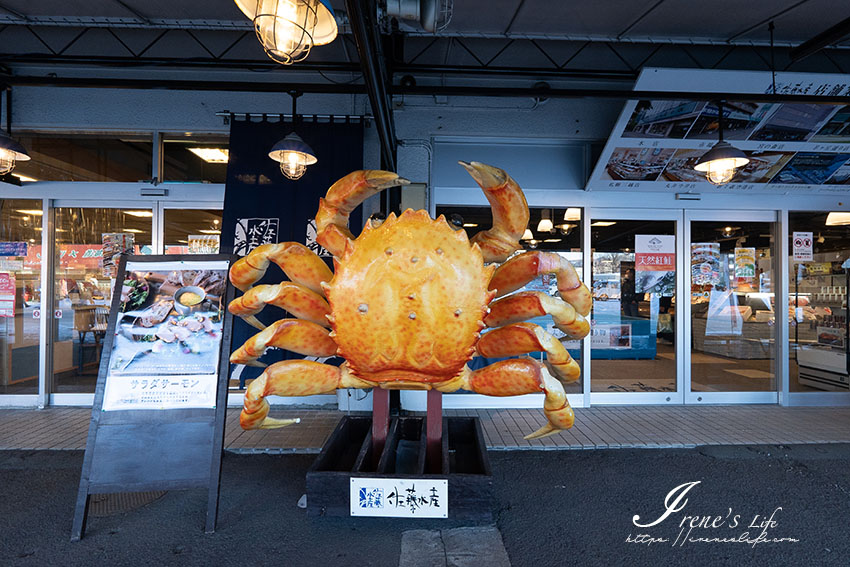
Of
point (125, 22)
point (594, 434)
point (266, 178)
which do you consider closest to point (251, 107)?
point (266, 178)

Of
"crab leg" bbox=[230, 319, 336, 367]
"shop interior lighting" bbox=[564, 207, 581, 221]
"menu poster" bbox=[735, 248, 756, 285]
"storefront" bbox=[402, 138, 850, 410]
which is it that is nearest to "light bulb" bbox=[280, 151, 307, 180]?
"storefront" bbox=[402, 138, 850, 410]

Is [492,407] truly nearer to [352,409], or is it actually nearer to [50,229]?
[352,409]

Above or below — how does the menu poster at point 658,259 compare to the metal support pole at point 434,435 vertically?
above

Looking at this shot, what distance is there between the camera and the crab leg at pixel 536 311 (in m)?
2.53

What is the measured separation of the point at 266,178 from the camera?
5.31 metres

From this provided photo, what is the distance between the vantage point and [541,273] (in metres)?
2.57

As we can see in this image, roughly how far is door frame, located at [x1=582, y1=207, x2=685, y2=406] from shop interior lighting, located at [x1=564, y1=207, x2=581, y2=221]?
11 centimetres

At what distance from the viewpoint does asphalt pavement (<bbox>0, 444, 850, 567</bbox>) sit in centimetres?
258

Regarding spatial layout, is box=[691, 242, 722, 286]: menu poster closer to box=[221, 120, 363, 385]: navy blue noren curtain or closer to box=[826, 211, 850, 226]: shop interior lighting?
box=[826, 211, 850, 226]: shop interior lighting

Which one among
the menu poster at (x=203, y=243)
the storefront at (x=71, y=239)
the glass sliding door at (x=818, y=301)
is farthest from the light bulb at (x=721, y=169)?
the menu poster at (x=203, y=243)

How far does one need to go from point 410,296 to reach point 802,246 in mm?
6737

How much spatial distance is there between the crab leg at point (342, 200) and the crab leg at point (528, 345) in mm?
1030

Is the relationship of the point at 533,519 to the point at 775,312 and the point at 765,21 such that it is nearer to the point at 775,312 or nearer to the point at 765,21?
the point at 775,312

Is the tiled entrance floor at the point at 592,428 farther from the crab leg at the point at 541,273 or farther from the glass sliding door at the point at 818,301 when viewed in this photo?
the crab leg at the point at 541,273
